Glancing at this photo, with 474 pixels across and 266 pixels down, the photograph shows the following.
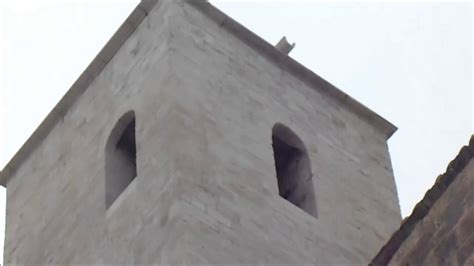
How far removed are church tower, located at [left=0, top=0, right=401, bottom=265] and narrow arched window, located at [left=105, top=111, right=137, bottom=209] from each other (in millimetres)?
14

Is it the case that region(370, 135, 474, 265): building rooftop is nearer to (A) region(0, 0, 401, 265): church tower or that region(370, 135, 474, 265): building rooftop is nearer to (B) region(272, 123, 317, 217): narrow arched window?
(A) region(0, 0, 401, 265): church tower

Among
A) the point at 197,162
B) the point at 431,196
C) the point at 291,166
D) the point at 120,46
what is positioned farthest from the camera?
the point at 120,46

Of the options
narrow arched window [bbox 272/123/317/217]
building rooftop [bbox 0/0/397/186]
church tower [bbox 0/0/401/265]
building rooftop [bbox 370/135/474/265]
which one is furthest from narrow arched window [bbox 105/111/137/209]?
building rooftop [bbox 370/135/474/265]

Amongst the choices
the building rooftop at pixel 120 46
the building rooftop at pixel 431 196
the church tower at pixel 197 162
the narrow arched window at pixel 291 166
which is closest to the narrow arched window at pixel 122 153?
the church tower at pixel 197 162

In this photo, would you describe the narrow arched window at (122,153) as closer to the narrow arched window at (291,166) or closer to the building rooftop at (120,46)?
the building rooftop at (120,46)

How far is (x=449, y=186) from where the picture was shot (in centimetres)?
965

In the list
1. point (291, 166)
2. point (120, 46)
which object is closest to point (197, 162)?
point (291, 166)

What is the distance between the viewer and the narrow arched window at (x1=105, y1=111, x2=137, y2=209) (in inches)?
654

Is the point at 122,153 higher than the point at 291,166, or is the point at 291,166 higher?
the point at 291,166

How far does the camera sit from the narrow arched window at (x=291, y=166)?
55.5 feet

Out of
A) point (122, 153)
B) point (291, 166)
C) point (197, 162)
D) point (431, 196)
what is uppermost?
point (431, 196)

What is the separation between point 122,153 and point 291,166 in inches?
69.6

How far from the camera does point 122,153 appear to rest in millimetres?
16922

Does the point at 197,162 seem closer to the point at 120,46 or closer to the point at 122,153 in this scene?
the point at 122,153
